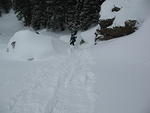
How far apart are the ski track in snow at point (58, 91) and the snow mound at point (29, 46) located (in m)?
3.93

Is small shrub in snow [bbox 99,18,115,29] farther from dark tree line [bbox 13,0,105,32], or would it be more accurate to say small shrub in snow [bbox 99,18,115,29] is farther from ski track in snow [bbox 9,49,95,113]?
ski track in snow [bbox 9,49,95,113]

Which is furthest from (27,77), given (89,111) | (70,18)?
(70,18)

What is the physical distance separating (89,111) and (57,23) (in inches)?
970

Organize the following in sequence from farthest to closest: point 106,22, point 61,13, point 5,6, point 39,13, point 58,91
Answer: point 5,6 → point 39,13 → point 61,13 → point 106,22 → point 58,91

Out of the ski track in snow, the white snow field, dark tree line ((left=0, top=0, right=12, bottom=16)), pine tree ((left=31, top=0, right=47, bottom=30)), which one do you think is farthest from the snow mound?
dark tree line ((left=0, top=0, right=12, bottom=16))

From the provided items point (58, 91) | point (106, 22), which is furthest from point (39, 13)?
point (58, 91)

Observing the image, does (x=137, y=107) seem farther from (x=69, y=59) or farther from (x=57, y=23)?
(x=57, y=23)

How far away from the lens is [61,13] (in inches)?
1288

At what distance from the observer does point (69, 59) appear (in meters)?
18.3

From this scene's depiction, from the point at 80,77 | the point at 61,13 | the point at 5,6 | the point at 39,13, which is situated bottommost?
the point at 5,6

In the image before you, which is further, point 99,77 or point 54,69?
point 54,69

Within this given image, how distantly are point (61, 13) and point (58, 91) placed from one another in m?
22.3

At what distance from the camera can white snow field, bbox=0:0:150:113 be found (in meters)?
10.2

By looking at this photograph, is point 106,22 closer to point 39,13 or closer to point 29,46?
point 29,46
